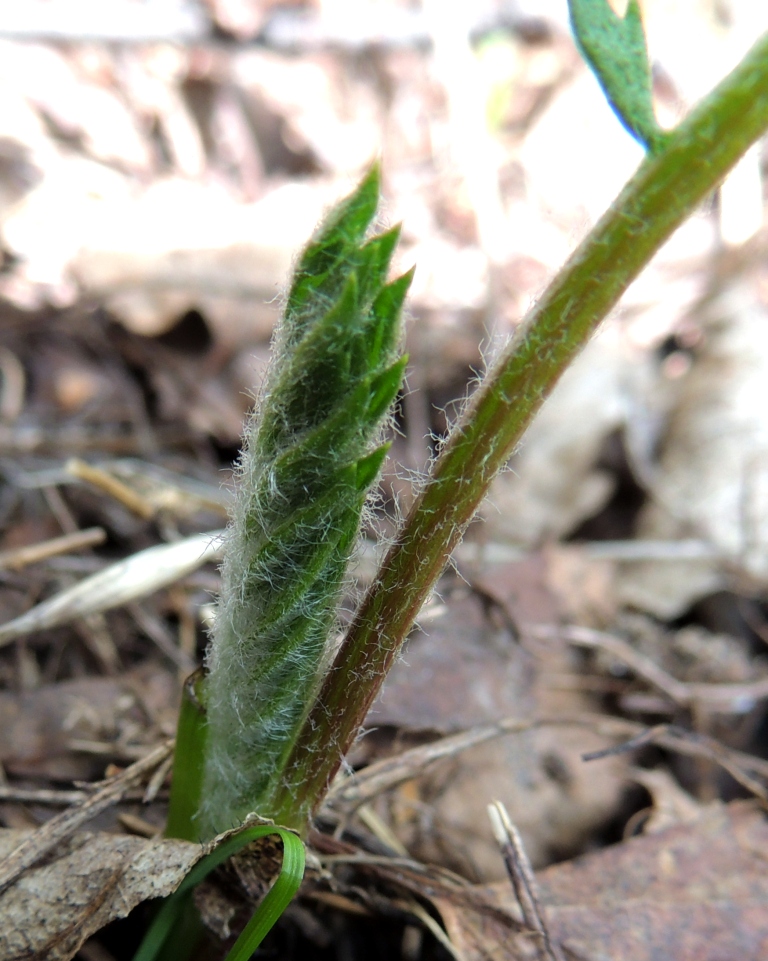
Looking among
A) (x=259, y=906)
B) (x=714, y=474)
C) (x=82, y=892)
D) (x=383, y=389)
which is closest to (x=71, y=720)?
(x=82, y=892)

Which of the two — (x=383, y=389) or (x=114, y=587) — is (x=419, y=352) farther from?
(x=383, y=389)

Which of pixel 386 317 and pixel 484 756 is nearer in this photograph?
pixel 386 317

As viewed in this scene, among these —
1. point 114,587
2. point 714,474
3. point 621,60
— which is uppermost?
point 621,60

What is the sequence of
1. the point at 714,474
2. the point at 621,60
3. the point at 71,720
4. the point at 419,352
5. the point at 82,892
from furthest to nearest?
1. the point at 419,352
2. the point at 714,474
3. the point at 71,720
4. the point at 82,892
5. the point at 621,60

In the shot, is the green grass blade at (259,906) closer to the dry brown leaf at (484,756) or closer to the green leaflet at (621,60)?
the dry brown leaf at (484,756)

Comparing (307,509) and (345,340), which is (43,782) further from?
(345,340)

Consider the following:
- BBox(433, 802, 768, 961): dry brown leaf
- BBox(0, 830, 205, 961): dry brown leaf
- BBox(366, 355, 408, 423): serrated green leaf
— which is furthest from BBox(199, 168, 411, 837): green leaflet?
BBox(433, 802, 768, 961): dry brown leaf
